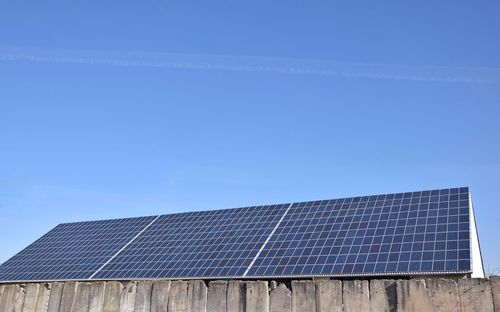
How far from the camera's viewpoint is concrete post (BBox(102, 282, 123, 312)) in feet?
15.3

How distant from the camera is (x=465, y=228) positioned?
17688 millimetres

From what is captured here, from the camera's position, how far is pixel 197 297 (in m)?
4.44

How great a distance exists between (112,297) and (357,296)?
93.6 inches

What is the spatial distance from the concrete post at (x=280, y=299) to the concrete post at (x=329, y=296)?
263mm

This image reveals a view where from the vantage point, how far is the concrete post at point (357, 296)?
388cm

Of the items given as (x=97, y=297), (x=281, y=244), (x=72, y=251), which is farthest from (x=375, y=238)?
(x=72, y=251)

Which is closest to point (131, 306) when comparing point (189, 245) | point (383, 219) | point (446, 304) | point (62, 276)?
point (446, 304)

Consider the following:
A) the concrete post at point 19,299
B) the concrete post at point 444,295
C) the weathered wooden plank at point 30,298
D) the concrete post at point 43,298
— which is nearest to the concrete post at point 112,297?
the concrete post at point 43,298

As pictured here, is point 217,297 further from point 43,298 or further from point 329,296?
point 43,298

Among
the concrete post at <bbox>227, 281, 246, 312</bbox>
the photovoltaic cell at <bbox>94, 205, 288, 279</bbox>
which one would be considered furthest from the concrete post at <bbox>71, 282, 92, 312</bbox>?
the photovoltaic cell at <bbox>94, 205, 288, 279</bbox>

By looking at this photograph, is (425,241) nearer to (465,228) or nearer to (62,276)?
(465,228)

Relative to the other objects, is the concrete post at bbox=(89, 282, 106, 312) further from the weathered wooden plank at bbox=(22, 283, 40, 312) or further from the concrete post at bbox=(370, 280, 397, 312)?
the concrete post at bbox=(370, 280, 397, 312)

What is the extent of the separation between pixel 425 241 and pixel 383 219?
3.08 meters

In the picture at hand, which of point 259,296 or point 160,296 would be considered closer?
point 259,296
